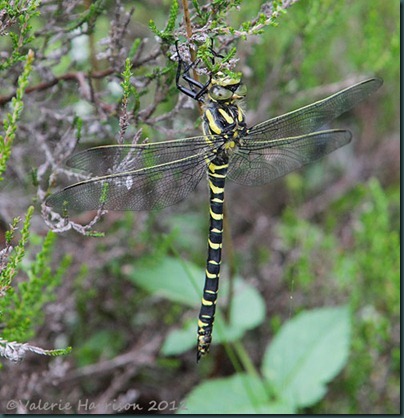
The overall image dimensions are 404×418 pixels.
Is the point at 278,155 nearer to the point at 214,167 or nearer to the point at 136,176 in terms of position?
the point at 214,167

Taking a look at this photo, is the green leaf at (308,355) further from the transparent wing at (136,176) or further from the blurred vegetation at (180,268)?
the transparent wing at (136,176)

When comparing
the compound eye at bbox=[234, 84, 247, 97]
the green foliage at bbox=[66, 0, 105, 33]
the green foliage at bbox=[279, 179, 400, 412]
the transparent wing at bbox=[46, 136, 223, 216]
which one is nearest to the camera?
the transparent wing at bbox=[46, 136, 223, 216]

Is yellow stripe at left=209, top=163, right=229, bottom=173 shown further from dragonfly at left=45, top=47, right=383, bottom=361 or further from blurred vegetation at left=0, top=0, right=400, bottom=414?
blurred vegetation at left=0, top=0, right=400, bottom=414

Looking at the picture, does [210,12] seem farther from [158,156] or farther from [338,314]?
[338,314]

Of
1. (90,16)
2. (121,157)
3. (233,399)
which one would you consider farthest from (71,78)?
(233,399)

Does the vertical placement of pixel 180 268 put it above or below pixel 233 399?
above

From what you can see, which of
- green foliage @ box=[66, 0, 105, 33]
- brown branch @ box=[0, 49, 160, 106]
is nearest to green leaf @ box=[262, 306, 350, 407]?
brown branch @ box=[0, 49, 160, 106]
